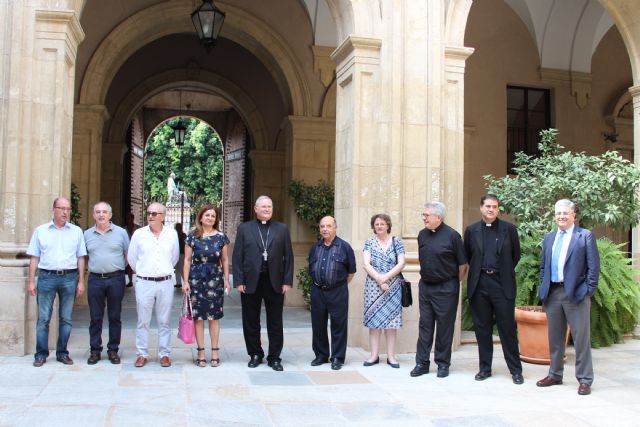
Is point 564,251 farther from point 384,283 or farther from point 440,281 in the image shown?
point 384,283

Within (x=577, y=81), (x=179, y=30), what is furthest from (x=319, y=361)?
(x=577, y=81)

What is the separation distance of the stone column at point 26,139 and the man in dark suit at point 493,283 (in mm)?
4327

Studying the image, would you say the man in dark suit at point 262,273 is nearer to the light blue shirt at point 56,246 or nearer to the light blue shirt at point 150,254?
the light blue shirt at point 150,254

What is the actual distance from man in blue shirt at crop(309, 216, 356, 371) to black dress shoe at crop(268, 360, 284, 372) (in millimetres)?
408

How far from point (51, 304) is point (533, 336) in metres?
4.89

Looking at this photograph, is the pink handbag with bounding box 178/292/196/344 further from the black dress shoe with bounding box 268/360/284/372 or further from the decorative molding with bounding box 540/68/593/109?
the decorative molding with bounding box 540/68/593/109

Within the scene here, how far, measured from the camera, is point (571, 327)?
231 inches

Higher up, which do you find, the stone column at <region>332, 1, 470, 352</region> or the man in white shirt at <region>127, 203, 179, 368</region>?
the stone column at <region>332, 1, 470, 352</region>

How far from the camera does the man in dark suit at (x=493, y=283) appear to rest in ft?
19.9

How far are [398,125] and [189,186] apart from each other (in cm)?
3119

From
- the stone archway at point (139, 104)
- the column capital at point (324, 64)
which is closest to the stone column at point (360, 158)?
the column capital at point (324, 64)

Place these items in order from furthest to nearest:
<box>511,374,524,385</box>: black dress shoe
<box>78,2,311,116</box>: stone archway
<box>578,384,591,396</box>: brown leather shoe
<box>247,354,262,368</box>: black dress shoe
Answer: <box>78,2,311,116</box>: stone archway → <box>247,354,262,368</box>: black dress shoe → <box>511,374,524,385</box>: black dress shoe → <box>578,384,591,396</box>: brown leather shoe

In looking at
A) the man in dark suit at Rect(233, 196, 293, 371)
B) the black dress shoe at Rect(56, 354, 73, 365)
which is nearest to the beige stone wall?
the man in dark suit at Rect(233, 196, 293, 371)

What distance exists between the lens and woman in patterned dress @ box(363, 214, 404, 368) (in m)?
6.61
